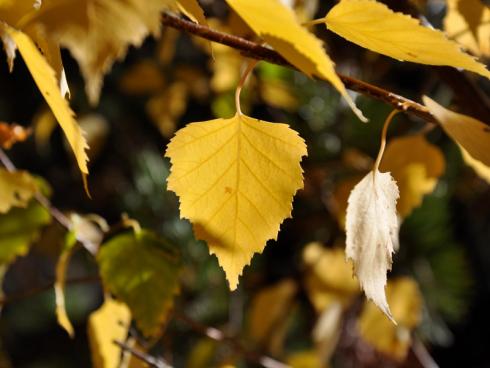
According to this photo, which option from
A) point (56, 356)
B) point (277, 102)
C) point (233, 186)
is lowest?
point (56, 356)

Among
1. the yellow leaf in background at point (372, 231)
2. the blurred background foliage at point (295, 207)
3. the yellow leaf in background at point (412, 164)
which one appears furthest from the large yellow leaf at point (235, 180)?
the blurred background foliage at point (295, 207)

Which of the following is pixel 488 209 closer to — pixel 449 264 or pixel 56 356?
pixel 449 264

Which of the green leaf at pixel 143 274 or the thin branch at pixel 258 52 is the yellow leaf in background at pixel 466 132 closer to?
the thin branch at pixel 258 52

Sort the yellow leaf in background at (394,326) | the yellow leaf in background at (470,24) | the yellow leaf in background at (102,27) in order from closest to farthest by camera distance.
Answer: the yellow leaf in background at (102,27)
the yellow leaf in background at (470,24)
the yellow leaf in background at (394,326)

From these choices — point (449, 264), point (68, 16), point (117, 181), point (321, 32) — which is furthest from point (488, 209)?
point (68, 16)

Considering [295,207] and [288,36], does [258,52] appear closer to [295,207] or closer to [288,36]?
[288,36]

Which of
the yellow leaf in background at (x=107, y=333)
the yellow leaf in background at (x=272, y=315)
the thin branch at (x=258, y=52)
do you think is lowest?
the yellow leaf in background at (x=272, y=315)

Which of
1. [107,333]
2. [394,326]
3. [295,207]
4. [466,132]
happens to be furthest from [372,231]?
[295,207]
